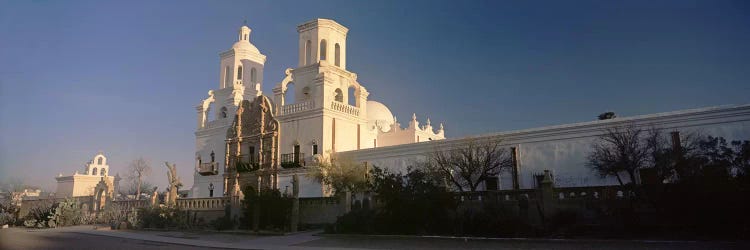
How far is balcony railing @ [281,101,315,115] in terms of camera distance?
34653mm

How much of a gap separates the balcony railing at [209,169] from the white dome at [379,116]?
42.2 feet

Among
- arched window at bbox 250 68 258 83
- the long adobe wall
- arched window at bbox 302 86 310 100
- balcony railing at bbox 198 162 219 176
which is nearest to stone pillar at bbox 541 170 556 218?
the long adobe wall

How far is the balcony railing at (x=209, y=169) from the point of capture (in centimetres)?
3928

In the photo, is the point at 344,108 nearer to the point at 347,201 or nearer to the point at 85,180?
the point at 347,201

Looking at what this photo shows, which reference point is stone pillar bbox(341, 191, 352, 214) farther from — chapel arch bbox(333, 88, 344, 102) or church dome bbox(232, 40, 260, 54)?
church dome bbox(232, 40, 260, 54)

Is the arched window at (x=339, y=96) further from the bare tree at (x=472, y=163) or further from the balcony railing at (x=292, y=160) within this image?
the bare tree at (x=472, y=163)

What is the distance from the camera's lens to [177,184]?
31.5 meters

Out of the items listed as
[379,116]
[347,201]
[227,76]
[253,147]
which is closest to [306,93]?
[253,147]

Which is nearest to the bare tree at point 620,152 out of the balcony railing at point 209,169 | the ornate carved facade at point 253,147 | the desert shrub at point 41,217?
the ornate carved facade at point 253,147

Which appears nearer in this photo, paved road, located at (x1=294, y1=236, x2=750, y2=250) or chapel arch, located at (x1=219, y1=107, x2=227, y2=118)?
paved road, located at (x1=294, y1=236, x2=750, y2=250)

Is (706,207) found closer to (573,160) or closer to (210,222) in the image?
(573,160)

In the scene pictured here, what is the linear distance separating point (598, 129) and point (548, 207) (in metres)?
8.02

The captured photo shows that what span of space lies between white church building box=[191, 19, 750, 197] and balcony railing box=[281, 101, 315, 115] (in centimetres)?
7

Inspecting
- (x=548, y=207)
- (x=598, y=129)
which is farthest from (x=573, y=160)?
→ (x=548, y=207)
